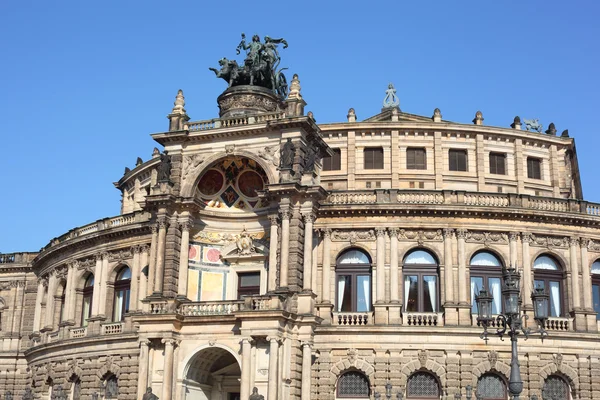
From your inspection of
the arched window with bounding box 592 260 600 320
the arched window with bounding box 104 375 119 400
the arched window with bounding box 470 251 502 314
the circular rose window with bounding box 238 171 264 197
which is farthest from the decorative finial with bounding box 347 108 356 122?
the arched window with bounding box 104 375 119 400

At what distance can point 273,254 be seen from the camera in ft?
134

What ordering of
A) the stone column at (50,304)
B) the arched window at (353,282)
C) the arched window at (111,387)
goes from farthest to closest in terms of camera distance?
the stone column at (50,304), the arched window at (111,387), the arched window at (353,282)

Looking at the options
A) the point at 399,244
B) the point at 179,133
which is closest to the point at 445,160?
the point at 399,244

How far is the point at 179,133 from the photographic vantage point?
4372cm

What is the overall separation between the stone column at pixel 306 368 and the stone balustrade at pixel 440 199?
795 centimetres

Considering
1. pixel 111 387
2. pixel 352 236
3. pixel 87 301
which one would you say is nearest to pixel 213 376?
pixel 111 387

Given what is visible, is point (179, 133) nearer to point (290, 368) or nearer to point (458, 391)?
point (290, 368)

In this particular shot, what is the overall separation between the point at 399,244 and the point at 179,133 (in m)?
12.8

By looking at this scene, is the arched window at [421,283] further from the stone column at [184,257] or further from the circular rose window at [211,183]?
the stone column at [184,257]

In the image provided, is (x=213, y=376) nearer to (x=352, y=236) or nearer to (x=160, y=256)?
(x=160, y=256)

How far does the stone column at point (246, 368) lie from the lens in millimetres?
38594

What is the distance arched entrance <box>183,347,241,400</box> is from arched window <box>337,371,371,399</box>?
5.40m

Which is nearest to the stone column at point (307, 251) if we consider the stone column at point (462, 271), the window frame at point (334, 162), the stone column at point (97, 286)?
the stone column at point (462, 271)

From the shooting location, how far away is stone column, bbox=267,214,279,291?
40.7 m
